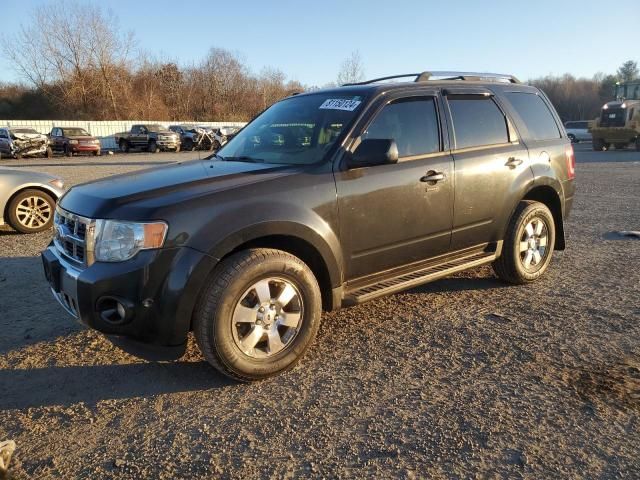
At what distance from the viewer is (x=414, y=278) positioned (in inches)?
150

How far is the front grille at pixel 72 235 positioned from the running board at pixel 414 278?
1.69 m

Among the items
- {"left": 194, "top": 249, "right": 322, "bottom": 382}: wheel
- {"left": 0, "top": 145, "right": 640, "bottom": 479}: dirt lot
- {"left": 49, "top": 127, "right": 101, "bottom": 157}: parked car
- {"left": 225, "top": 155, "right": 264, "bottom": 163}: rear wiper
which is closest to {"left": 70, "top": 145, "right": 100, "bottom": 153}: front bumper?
{"left": 49, "top": 127, "right": 101, "bottom": 157}: parked car

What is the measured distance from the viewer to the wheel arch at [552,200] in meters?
4.84

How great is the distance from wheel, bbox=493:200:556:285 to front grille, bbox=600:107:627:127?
26027 mm

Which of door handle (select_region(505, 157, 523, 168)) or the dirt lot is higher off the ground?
door handle (select_region(505, 157, 523, 168))

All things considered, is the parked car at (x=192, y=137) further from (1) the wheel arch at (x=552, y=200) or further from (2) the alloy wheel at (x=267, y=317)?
(2) the alloy wheel at (x=267, y=317)

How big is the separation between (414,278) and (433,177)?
0.79m

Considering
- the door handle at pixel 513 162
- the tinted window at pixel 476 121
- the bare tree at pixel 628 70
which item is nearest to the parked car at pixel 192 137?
the tinted window at pixel 476 121

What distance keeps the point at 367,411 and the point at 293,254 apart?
1129mm

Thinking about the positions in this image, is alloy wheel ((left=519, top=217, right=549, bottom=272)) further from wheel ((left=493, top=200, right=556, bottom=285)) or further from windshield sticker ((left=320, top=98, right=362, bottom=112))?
windshield sticker ((left=320, top=98, right=362, bottom=112))

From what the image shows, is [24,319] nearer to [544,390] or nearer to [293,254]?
[293,254]

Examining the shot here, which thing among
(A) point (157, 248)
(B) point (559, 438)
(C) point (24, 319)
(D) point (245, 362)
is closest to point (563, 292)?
(B) point (559, 438)

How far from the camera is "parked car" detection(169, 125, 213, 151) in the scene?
111 feet

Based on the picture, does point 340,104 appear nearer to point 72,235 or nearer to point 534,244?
point 72,235
